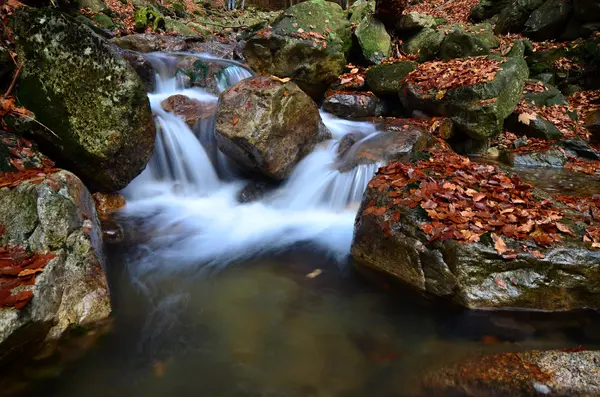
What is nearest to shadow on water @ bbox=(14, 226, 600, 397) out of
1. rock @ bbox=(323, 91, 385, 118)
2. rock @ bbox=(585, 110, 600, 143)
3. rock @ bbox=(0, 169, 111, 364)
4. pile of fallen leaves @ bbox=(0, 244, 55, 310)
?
rock @ bbox=(0, 169, 111, 364)

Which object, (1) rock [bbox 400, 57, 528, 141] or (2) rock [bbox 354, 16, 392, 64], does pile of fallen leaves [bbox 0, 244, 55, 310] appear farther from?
(2) rock [bbox 354, 16, 392, 64]

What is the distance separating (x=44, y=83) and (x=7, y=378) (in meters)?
3.51

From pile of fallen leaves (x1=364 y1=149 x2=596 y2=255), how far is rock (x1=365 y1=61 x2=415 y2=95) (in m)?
5.14

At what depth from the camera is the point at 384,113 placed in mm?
9883

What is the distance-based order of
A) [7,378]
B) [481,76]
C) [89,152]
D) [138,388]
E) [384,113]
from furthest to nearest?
[384,113]
[481,76]
[89,152]
[138,388]
[7,378]

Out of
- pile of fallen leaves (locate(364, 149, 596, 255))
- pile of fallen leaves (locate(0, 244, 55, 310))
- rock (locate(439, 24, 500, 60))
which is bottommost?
pile of fallen leaves (locate(364, 149, 596, 255))

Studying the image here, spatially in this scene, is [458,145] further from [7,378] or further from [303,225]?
[7,378]

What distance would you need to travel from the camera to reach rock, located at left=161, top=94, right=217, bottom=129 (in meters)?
7.64

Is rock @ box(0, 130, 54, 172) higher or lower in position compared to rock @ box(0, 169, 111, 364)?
higher

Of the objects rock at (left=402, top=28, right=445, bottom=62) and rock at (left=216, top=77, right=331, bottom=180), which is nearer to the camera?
rock at (left=216, top=77, right=331, bottom=180)

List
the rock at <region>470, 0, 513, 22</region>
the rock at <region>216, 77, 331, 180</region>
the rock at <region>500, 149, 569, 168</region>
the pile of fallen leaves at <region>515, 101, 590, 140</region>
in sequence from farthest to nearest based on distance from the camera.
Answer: the rock at <region>470, 0, 513, 22</region> < the pile of fallen leaves at <region>515, 101, 590, 140</region> < the rock at <region>500, 149, 569, 168</region> < the rock at <region>216, 77, 331, 180</region>

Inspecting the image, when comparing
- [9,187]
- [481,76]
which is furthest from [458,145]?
[9,187]

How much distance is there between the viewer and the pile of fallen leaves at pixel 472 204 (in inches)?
146

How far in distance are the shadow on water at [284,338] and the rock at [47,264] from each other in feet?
1.11
